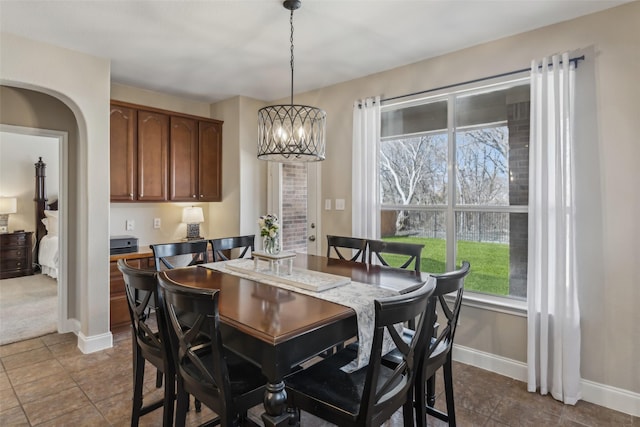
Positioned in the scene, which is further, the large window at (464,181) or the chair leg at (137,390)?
the large window at (464,181)

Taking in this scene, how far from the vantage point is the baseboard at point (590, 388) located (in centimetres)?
233

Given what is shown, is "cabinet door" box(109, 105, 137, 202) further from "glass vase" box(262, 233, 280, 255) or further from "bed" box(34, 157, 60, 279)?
"bed" box(34, 157, 60, 279)

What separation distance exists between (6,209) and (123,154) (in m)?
3.83

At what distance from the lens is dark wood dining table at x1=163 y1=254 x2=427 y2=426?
4.60ft

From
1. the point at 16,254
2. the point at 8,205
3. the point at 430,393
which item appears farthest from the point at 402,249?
the point at 8,205

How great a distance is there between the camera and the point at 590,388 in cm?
246

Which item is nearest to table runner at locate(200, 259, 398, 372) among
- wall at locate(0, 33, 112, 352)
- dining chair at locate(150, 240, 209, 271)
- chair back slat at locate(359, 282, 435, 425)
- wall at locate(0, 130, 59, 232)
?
chair back slat at locate(359, 282, 435, 425)

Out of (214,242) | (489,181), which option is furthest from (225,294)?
(489,181)

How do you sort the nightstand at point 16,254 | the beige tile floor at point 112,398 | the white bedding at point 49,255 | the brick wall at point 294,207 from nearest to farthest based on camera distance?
the beige tile floor at point 112,398, the brick wall at point 294,207, the white bedding at point 49,255, the nightstand at point 16,254

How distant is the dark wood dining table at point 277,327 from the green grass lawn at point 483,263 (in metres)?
1.26

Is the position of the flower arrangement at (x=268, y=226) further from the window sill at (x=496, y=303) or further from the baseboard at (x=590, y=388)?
the baseboard at (x=590, y=388)

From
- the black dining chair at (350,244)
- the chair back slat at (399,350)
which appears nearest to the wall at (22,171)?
the black dining chair at (350,244)

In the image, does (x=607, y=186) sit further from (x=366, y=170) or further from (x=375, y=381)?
(x=375, y=381)

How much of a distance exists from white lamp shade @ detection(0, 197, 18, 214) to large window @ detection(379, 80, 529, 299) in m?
6.18
